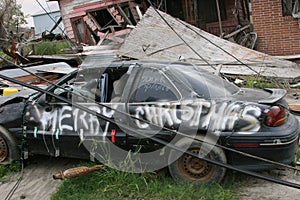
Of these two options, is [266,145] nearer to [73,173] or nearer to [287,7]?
[73,173]

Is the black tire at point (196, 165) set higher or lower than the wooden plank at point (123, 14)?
lower

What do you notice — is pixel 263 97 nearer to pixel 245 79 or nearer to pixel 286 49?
pixel 245 79

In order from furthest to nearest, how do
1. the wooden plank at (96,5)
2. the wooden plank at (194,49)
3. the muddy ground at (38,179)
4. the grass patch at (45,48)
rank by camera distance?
the grass patch at (45,48)
the wooden plank at (96,5)
the wooden plank at (194,49)
the muddy ground at (38,179)

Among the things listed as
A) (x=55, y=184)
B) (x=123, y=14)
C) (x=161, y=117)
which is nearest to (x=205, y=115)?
(x=161, y=117)

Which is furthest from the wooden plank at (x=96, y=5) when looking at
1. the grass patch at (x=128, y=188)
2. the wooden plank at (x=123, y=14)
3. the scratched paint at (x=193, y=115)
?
the grass patch at (x=128, y=188)

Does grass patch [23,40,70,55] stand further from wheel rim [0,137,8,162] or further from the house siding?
wheel rim [0,137,8,162]

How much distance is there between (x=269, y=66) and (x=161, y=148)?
5.63 metres

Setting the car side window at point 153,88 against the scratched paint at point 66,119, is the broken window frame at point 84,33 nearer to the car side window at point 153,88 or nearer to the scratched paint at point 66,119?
the scratched paint at point 66,119

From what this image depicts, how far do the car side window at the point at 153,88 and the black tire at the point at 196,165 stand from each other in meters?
0.57

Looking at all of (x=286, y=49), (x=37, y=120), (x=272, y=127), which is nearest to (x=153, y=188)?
(x=272, y=127)

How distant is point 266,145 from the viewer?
380cm

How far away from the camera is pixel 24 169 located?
5.12 meters

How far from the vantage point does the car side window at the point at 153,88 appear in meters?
4.19

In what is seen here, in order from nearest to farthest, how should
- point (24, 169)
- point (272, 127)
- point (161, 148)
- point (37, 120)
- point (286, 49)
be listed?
point (272, 127) → point (161, 148) → point (37, 120) → point (24, 169) → point (286, 49)
